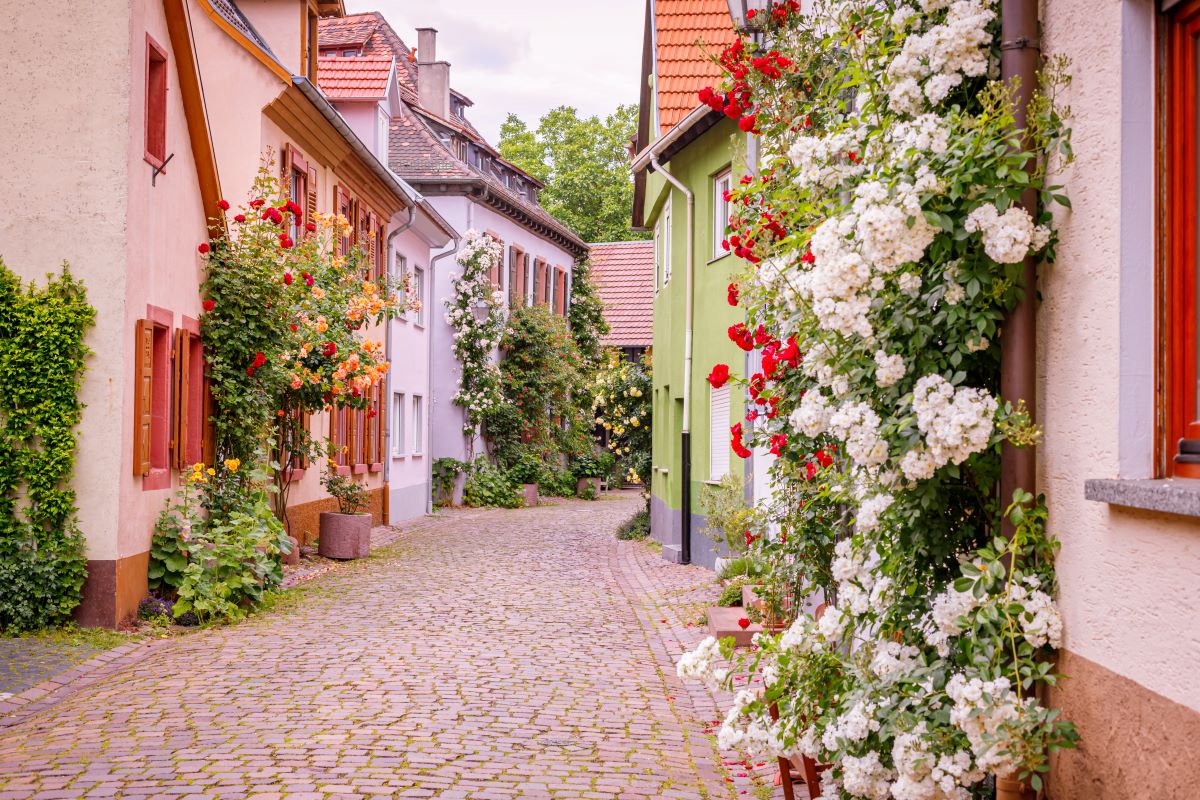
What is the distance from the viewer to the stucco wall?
359cm

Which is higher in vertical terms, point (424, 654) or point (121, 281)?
point (121, 281)

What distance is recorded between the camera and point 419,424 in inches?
1119

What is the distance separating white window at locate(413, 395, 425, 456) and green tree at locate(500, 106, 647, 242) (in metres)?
29.3

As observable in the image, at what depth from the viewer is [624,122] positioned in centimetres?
5678

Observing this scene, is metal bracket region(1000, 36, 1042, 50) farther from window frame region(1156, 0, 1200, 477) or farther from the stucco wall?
window frame region(1156, 0, 1200, 477)

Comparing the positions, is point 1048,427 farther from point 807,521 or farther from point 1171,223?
point 807,521

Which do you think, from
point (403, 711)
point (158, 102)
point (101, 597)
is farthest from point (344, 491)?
point (403, 711)

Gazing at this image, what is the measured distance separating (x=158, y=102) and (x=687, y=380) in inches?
346

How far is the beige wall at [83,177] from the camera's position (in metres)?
10.8

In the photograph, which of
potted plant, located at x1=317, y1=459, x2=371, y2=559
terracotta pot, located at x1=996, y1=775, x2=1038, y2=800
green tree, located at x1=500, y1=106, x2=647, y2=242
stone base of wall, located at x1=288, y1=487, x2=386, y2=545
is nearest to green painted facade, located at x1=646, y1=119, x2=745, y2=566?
potted plant, located at x1=317, y1=459, x2=371, y2=559

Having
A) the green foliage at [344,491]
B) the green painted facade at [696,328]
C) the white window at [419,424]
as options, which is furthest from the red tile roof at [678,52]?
the white window at [419,424]

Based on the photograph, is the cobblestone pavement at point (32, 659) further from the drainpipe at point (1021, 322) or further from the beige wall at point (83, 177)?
the drainpipe at point (1021, 322)

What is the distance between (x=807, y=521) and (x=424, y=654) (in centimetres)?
433

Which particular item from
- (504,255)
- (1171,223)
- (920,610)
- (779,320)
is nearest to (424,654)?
(779,320)
